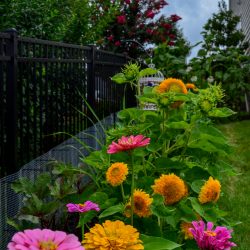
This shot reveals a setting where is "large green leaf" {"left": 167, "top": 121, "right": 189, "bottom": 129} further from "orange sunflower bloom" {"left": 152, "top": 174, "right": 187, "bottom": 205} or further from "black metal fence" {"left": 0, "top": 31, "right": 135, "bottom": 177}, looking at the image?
"black metal fence" {"left": 0, "top": 31, "right": 135, "bottom": 177}

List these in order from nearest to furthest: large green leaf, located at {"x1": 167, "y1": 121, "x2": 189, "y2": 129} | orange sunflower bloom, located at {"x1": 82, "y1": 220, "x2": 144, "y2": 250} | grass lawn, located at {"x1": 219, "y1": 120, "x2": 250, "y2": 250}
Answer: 1. orange sunflower bloom, located at {"x1": 82, "y1": 220, "x2": 144, "y2": 250}
2. large green leaf, located at {"x1": 167, "y1": 121, "x2": 189, "y2": 129}
3. grass lawn, located at {"x1": 219, "y1": 120, "x2": 250, "y2": 250}

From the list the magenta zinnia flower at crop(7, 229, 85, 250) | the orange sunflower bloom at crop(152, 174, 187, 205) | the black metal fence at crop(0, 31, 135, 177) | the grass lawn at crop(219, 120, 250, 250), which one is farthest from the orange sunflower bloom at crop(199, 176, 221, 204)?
the black metal fence at crop(0, 31, 135, 177)

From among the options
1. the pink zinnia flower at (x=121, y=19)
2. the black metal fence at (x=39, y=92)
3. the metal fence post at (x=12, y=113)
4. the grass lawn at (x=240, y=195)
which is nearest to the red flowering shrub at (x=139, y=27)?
the pink zinnia flower at (x=121, y=19)

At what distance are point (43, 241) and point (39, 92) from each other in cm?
319

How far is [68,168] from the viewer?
330cm

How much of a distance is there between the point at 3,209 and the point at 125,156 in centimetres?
89

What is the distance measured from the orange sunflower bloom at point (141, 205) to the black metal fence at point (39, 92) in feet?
4.46

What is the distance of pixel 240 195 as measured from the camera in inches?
228

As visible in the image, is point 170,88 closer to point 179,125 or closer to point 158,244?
point 179,125

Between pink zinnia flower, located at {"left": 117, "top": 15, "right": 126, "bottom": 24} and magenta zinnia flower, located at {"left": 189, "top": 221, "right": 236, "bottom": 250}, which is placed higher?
pink zinnia flower, located at {"left": 117, "top": 15, "right": 126, "bottom": 24}

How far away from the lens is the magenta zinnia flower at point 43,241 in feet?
4.30

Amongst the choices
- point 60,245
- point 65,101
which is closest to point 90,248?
point 60,245

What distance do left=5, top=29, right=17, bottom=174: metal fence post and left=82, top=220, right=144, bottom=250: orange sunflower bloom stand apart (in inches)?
80.7

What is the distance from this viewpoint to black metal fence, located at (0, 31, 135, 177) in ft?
12.0
